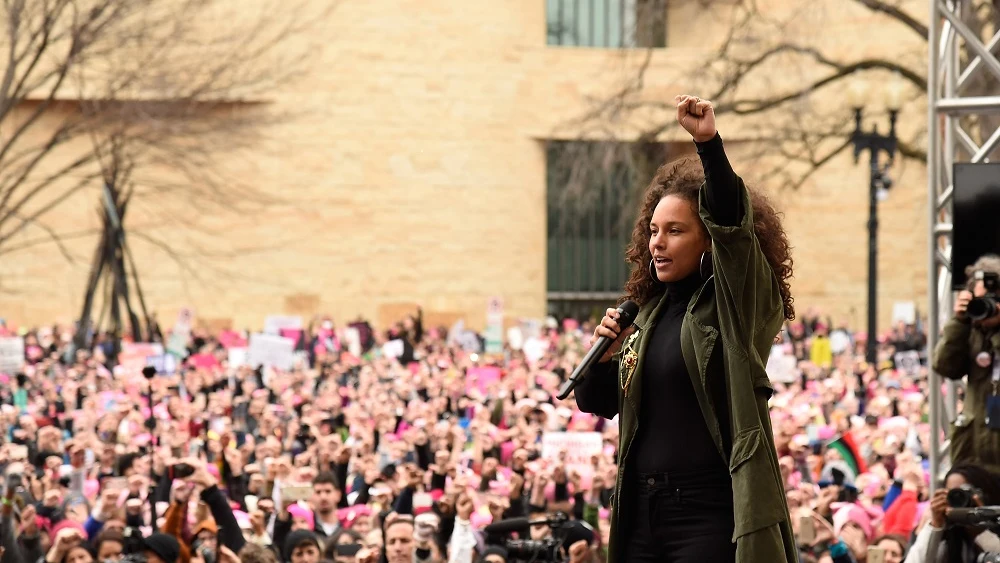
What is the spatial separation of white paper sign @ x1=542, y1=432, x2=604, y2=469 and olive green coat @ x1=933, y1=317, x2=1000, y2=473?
5.29 meters

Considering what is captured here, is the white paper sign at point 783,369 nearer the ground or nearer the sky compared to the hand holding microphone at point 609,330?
nearer the ground

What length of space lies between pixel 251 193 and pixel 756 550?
26810 millimetres

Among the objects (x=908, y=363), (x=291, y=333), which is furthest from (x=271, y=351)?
(x=908, y=363)

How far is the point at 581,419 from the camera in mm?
15375

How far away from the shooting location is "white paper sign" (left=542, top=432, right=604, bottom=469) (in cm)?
1385

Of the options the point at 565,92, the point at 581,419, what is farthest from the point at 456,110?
the point at 581,419

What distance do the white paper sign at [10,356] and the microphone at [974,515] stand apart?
631 inches

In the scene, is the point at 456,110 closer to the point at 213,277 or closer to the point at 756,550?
the point at 213,277

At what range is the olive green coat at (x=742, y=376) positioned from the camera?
168 inches

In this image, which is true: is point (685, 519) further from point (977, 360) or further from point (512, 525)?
point (977, 360)

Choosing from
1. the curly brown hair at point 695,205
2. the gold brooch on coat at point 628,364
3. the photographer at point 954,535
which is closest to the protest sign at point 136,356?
the photographer at point 954,535

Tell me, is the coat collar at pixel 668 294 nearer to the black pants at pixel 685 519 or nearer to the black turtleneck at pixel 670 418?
the black turtleneck at pixel 670 418

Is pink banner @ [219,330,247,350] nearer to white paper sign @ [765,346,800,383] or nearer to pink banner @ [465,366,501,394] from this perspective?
pink banner @ [465,366,501,394]

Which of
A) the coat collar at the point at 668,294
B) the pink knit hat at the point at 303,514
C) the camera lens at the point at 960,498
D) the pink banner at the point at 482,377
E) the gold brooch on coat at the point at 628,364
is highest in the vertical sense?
the coat collar at the point at 668,294
